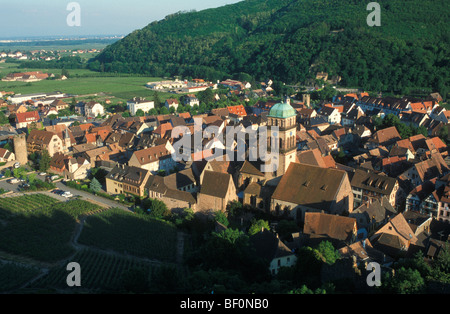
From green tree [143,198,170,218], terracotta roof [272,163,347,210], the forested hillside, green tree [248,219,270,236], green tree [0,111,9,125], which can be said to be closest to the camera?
green tree [248,219,270,236]

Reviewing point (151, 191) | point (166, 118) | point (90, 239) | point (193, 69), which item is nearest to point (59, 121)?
point (166, 118)

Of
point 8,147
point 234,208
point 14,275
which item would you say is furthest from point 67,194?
point 8,147

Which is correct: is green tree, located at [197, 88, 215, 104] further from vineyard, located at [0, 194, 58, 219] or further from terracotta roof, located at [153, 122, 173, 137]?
vineyard, located at [0, 194, 58, 219]

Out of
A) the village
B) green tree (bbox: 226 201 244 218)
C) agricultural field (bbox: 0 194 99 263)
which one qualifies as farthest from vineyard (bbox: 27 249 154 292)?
green tree (bbox: 226 201 244 218)

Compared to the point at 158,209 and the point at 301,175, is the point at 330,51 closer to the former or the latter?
the point at 301,175

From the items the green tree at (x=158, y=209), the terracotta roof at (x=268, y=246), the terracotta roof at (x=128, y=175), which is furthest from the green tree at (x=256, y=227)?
the terracotta roof at (x=128, y=175)

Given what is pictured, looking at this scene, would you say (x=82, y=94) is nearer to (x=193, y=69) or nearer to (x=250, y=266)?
(x=193, y=69)
